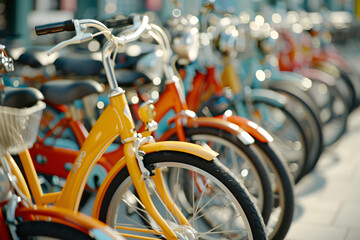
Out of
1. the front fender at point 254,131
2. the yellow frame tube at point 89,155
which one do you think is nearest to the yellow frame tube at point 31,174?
the yellow frame tube at point 89,155

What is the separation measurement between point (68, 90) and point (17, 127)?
1021mm

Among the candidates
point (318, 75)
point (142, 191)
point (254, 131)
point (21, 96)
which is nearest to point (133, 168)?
point (142, 191)

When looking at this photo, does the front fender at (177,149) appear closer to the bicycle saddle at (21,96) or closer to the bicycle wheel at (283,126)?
the bicycle saddle at (21,96)

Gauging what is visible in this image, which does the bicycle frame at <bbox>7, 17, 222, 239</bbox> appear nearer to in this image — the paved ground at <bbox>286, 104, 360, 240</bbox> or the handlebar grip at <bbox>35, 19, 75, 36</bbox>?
the handlebar grip at <bbox>35, 19, 75, 36</bbox>

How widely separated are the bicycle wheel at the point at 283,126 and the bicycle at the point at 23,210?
1.94m

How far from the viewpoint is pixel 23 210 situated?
1733 millimetres

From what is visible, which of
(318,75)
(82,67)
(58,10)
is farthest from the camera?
(58,10)

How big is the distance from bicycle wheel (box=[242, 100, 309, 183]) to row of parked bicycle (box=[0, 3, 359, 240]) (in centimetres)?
1

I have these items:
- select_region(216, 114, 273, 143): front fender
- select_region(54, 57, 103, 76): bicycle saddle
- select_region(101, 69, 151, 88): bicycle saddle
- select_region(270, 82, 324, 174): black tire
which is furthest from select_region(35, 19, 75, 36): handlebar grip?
select_region(270, 82, 324, 174): black tire

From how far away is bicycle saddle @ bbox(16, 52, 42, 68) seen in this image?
3508 millimetres

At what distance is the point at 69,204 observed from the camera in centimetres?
226

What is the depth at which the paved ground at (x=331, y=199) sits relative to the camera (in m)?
3.23

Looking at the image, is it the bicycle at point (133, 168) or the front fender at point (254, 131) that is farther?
the front fender at point (254, 131)

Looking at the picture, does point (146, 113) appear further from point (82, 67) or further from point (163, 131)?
point (82, 67)
